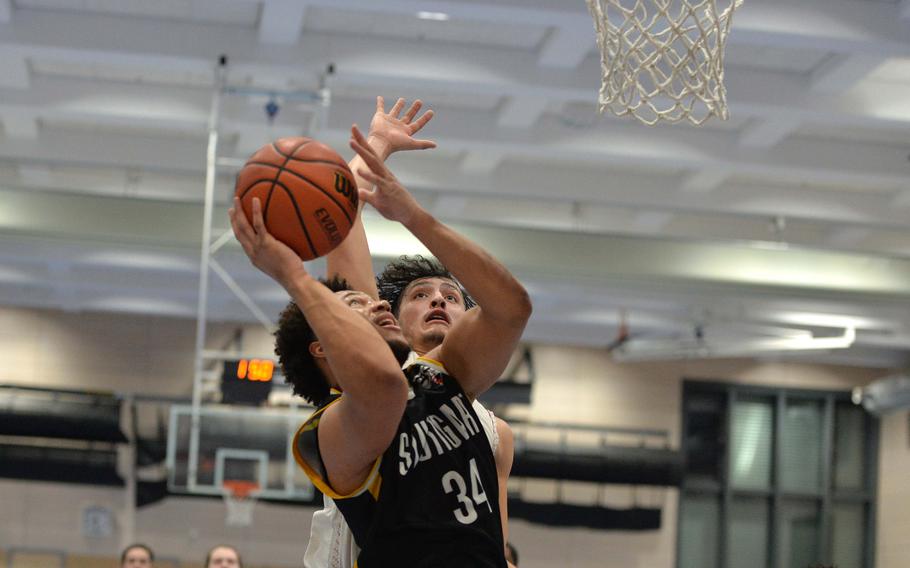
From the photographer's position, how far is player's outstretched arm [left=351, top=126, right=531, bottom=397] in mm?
2859

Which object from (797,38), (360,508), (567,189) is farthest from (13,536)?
(360,508)

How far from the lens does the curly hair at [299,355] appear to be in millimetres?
3184

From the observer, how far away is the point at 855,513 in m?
17.5

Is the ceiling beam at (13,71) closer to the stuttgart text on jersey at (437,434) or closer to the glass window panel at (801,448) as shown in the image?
the stuttgart text on jersey at (437,434)

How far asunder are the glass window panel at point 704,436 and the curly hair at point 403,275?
1410 cm

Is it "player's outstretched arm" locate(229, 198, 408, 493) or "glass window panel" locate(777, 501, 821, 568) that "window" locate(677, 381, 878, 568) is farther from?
"player's outstretched arm" locate(229, 198, 408, 493)

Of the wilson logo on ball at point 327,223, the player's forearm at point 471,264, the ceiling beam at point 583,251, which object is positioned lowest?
the player's forearm at point 471,264

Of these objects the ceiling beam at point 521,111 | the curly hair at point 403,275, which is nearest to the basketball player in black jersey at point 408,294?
the curly hair at point 403,275

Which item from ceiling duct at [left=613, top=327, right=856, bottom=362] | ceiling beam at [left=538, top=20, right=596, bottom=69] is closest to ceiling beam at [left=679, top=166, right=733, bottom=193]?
ceiling beam at [left=538, top=20, right=596, bottom=69]

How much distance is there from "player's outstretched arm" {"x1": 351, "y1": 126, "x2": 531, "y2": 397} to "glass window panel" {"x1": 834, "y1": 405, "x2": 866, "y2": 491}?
15.5 meters

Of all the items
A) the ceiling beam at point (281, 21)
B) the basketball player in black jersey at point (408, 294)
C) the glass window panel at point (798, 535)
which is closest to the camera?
the basketball player in black jersey at point (408, 294)

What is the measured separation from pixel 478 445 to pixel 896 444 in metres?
15.8

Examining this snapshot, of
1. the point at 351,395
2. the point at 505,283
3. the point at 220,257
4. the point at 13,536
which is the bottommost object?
the point at 13,536

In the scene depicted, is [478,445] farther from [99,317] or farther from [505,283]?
[99,317]
